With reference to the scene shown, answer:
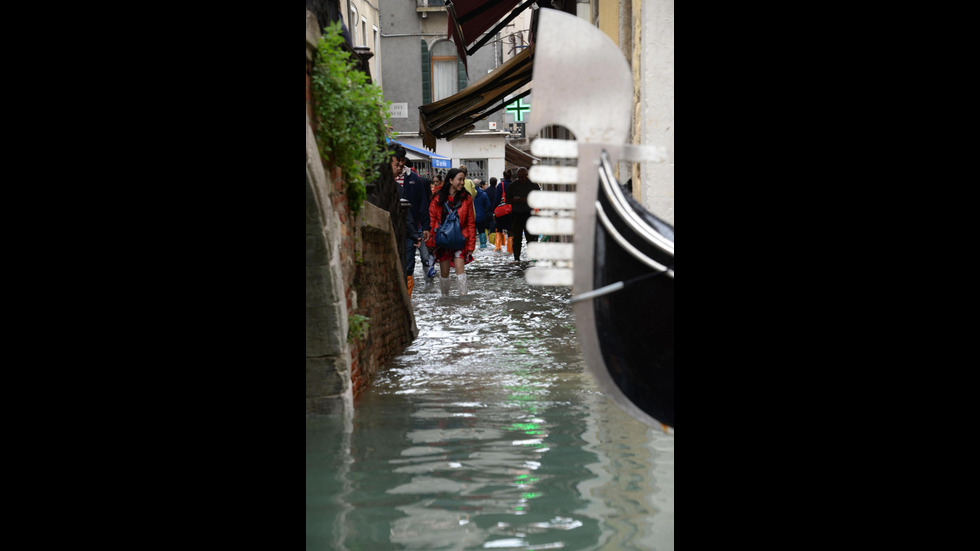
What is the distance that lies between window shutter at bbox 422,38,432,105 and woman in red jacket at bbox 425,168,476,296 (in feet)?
49.4

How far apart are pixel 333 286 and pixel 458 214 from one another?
15.3 ft

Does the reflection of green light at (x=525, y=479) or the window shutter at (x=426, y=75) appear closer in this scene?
the reflection of green light at (x=525, y=479)

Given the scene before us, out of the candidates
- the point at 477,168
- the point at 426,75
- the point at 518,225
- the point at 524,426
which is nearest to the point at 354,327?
the point at 524,426

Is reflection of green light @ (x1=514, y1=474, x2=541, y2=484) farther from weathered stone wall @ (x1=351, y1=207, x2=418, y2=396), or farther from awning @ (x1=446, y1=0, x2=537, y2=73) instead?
awning @ (x1=446, y1=0, x2=537, y2=73)

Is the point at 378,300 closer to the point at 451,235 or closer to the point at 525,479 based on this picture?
the point at 525,479

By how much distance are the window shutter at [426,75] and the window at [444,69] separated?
0.11 metres

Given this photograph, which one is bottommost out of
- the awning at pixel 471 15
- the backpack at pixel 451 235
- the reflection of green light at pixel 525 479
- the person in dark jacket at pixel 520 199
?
the reflection of green light at pixel 525 479

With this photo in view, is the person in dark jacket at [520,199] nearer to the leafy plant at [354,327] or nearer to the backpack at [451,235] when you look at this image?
the backpack at [451,235]

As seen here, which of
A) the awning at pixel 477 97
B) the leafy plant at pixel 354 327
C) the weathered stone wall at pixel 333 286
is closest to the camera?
the weathered stone wall at pixel 333 286

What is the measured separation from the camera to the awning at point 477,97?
30.0ft

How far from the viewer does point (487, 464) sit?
155 inches

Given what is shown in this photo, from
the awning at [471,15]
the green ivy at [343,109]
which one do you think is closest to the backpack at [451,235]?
the awning at [471,15]

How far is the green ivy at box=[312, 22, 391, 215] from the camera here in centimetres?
439

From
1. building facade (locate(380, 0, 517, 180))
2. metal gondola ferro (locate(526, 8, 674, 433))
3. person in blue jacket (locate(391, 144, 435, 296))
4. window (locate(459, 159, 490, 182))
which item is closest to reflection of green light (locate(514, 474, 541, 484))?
metal gondola ferro (locate(526, 8, 674, 433))
